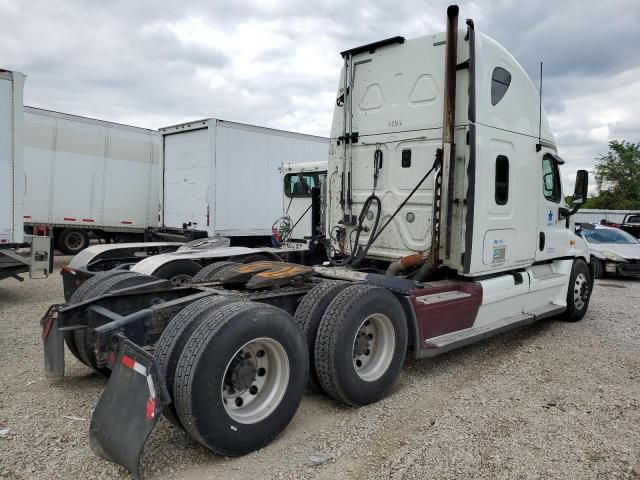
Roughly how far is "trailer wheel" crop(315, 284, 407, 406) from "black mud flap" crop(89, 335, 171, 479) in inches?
55.6

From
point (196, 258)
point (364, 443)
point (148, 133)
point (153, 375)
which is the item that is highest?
point (148, 133)

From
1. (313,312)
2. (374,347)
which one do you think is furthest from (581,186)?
(313,312)

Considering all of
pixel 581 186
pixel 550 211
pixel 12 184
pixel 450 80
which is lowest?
pixel 550 211

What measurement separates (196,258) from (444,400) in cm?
332

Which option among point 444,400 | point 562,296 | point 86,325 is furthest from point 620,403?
point 86,325

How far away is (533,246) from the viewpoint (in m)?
6.22

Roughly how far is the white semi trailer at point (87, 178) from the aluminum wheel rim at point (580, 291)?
1018 cm

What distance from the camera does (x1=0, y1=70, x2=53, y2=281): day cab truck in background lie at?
7773mm

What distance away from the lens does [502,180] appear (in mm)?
5535

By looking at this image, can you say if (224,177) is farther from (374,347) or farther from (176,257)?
(374,347)

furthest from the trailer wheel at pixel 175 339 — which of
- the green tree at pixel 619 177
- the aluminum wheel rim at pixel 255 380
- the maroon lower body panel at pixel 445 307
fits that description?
the green tree at pixel 619 177

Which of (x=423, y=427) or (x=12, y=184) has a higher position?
(x=12, y=184)

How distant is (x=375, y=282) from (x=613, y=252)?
35.1 feet

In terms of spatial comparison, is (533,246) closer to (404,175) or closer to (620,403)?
(404,175)
